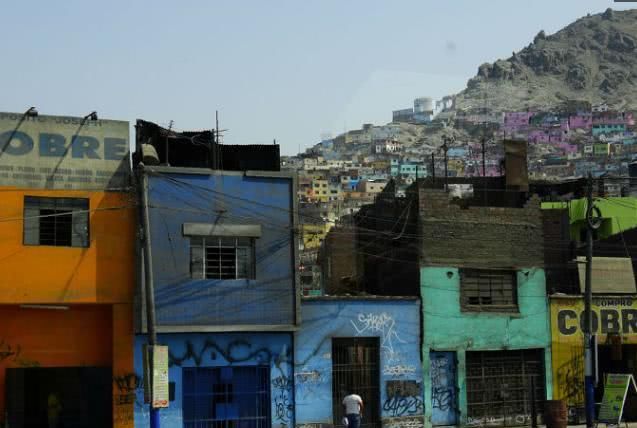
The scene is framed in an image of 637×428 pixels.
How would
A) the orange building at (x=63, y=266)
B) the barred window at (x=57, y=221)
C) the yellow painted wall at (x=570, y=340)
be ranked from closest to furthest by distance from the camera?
the orange building at (x=63, y=266), the barred window at (x=57, y=221), the yellow painted wall at (x=570, y=340)

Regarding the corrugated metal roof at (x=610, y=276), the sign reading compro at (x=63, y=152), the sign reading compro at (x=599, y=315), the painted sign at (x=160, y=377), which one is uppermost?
the sign reading compro at (x=63, y=152)

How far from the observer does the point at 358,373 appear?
28.6 m

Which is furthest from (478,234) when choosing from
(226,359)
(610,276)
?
(226,359)

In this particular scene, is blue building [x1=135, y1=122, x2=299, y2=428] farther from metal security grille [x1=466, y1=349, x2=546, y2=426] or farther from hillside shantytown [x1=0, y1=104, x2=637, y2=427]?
metal security grille [x1=466, y1=349, x2=546, y2=426]

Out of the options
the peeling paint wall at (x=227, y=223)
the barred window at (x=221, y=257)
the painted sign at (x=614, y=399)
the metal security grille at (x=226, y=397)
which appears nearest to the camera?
the peeling paint wall at (x=227, y=223)

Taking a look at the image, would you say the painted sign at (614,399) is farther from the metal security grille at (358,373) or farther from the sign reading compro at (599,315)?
the metal security grille at (358,373)

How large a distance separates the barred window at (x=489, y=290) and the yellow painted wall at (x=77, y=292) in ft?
35.9

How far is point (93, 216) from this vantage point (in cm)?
2569

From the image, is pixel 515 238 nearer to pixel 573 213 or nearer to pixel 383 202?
pixel 383 202

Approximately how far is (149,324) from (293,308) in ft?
22.5

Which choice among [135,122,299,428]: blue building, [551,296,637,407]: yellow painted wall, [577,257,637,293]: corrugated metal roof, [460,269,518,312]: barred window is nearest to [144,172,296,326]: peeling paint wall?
[135,122,299,428]: blue building

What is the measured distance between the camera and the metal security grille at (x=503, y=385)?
1190 inches

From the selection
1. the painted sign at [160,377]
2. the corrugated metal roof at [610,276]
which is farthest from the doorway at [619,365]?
the painted sign at [160,377]

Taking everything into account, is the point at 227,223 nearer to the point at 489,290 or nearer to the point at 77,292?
the point at 77,292
